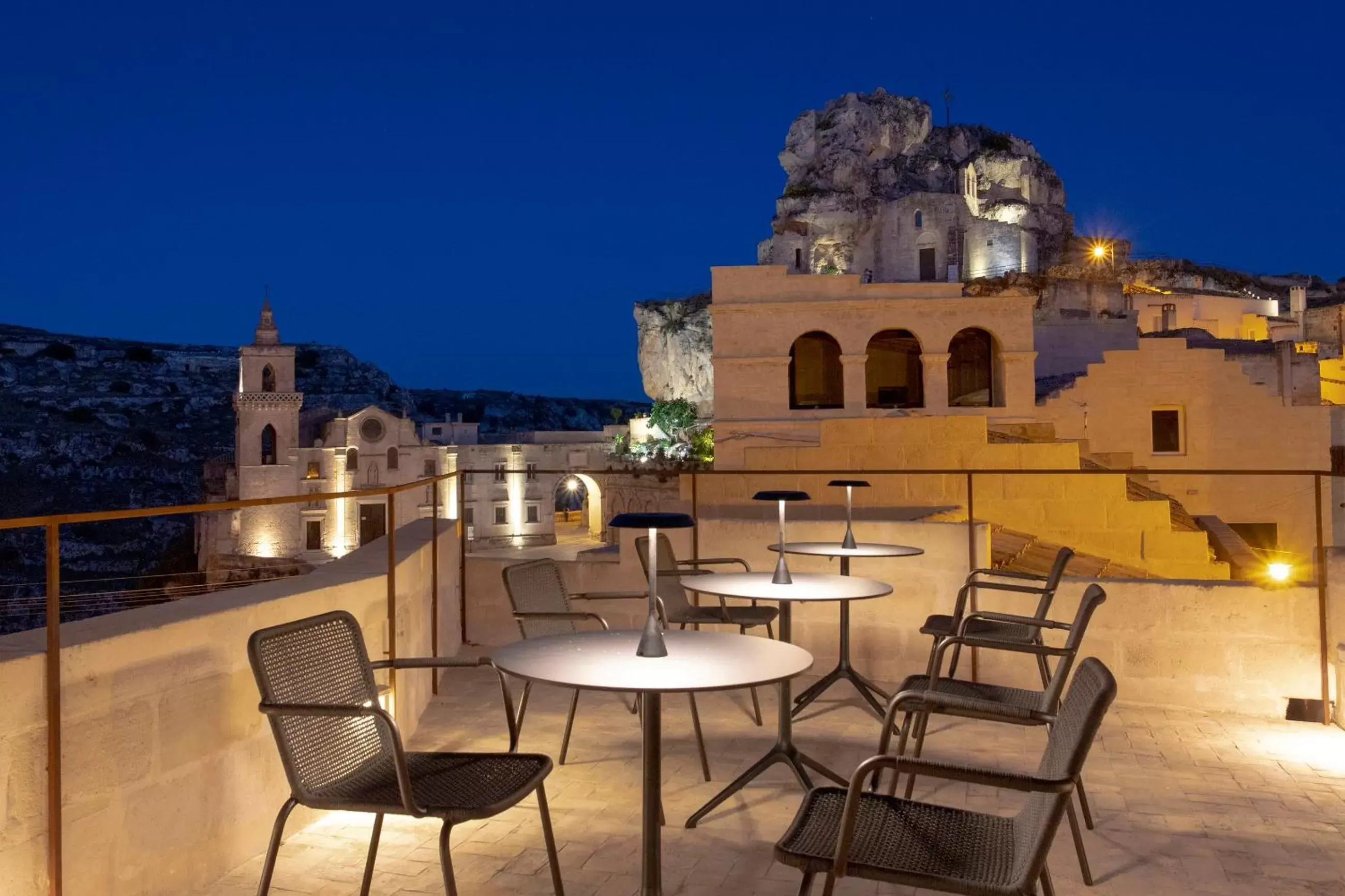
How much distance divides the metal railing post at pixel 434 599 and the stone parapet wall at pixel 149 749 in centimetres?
190

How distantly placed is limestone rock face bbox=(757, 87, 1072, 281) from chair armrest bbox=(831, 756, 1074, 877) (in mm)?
47761

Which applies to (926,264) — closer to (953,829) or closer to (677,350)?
(677,350)

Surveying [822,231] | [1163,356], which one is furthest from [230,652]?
[822,231]

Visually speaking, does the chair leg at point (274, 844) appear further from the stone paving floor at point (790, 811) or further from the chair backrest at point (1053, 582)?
the chair backrest at point (1053, 582)

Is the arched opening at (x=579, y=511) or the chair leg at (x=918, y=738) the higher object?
the chair leg at (x=918, y=738)

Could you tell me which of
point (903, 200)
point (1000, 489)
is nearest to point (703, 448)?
point (903, 200)

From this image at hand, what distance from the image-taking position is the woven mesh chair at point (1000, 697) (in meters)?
2.87

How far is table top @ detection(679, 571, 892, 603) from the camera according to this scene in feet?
14.5

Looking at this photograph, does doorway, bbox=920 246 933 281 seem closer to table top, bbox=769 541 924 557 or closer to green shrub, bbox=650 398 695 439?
green shrub, bbox=650 398 695 439

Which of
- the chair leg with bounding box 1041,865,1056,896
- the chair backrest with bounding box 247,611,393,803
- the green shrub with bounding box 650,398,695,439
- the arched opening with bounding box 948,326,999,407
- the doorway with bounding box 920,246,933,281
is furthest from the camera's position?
the doorway with bounding box 920,246,933,281

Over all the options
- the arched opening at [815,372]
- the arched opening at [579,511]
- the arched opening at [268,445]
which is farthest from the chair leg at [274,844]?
the arched opening at [268,445]

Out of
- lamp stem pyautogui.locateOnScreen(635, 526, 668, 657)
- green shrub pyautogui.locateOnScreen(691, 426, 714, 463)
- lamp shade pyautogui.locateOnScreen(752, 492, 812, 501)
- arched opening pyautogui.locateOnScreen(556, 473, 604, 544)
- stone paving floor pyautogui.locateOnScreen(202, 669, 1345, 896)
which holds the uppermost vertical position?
green shrub pyautogui.locateOnScreen(691, 426, 714, 463)

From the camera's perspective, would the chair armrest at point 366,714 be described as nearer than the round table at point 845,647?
Yes

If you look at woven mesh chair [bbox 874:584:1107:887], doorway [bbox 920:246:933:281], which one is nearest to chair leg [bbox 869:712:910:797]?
woven mesh chair [bbox 874:584:1107:887]
